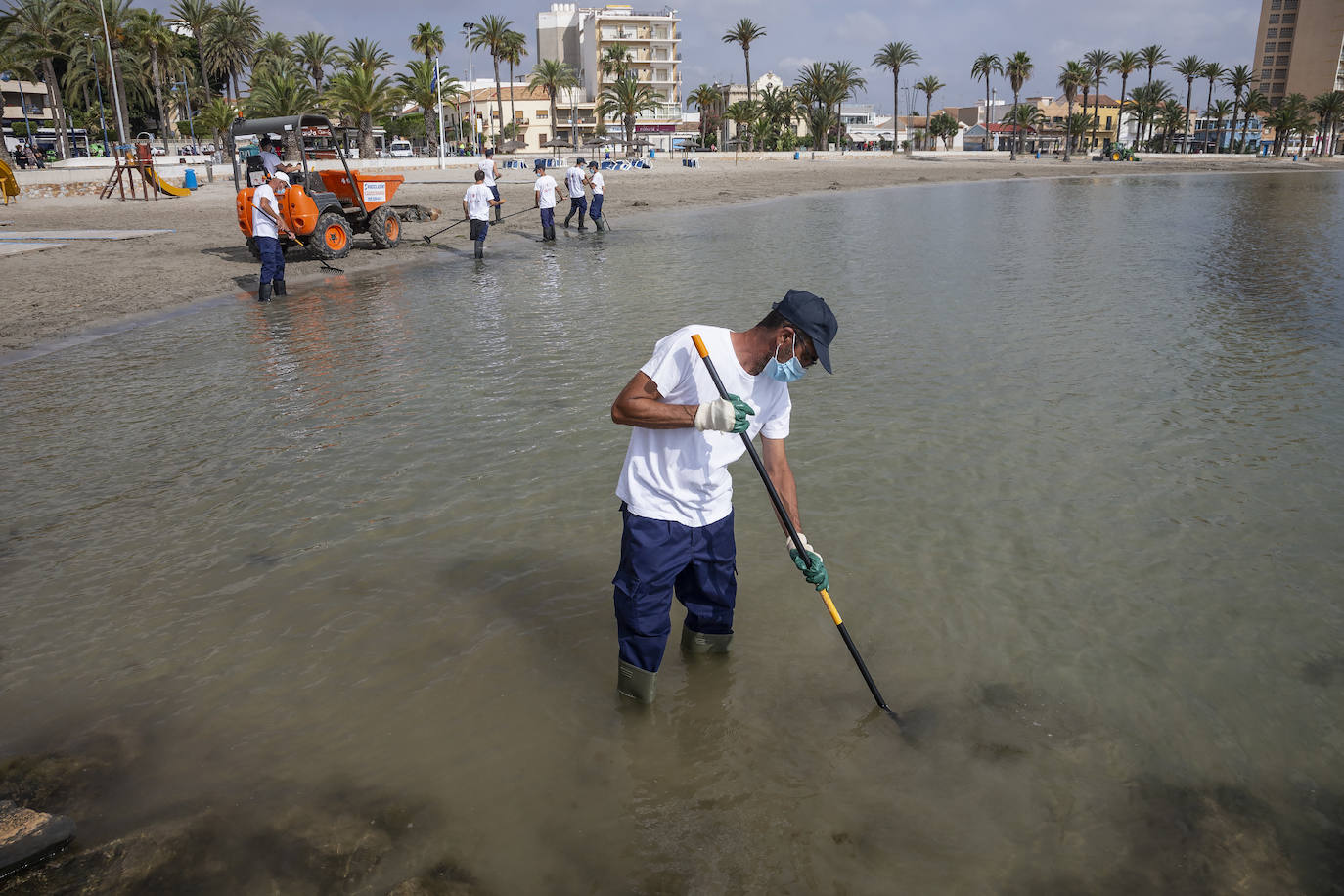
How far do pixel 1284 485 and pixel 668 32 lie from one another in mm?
101871

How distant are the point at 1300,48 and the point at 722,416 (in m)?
166

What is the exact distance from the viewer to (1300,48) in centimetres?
12650

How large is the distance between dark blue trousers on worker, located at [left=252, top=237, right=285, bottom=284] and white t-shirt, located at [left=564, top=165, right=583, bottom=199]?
33.3 feet

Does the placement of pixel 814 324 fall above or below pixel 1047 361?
above

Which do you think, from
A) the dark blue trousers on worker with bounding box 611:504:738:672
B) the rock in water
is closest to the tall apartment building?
the dark blue trousers on worker with bounding box 611:504:738:672

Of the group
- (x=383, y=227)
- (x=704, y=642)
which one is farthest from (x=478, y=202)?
(x=704, y=642)

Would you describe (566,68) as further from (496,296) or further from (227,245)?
(496,296)

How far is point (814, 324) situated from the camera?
114 inches

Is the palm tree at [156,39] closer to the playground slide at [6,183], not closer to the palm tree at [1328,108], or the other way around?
the playground slide at [6,183]

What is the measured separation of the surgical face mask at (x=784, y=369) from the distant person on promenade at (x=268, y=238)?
11785 millimetres

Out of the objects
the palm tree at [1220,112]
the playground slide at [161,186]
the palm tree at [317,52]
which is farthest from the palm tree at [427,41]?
the palm tree at [1220,112]

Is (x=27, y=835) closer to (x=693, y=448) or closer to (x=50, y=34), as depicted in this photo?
(x=693, y=448)

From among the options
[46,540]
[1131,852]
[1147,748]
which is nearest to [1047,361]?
[1147,748]

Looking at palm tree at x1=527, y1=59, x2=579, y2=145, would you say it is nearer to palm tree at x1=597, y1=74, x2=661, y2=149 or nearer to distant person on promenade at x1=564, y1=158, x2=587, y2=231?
palm tree at x1=597, y1=74, x2=661, y2=149
